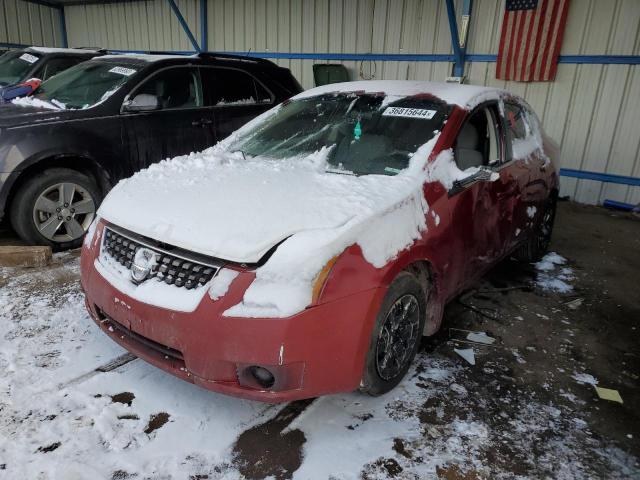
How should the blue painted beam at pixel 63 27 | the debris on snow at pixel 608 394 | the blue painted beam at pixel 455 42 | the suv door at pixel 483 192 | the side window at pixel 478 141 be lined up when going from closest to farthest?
the debris on snow at pixel 608 394 → the suv door at pixel 483 192 → the side window at pixel 478 141 → the blue painted beam at pixel 455 42 → the blue painted beam at pixel 63 27

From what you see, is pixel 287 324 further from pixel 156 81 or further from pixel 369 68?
pixel 369 68

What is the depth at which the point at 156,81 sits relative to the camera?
16.3 feet

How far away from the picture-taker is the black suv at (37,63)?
6.45 metres

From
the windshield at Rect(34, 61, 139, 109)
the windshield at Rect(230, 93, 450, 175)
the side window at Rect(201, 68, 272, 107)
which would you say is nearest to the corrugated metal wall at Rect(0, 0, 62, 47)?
the windshield at Rect(34, 61, 139, 109)

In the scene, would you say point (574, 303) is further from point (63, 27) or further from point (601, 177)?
point (63, 27)

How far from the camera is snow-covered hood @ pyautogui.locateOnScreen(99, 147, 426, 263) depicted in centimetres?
211

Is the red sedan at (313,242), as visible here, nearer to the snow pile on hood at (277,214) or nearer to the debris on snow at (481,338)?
the snow pile on hood at (277,214)

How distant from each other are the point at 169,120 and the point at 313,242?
354cm

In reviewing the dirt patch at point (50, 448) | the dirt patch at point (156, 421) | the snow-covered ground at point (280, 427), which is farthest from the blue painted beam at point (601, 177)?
the dirt patch at point (50, 448)

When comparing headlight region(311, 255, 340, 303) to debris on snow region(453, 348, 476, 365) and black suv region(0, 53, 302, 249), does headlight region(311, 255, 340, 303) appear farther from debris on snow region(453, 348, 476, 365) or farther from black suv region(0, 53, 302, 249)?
black suv region(0, 53, 302, 249)

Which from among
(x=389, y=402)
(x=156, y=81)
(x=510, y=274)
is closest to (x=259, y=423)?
(x=389, y=402)

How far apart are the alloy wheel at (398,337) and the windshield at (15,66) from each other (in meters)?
6.31

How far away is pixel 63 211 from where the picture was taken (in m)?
4.38

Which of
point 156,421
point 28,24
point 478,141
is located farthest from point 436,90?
point 28,24
